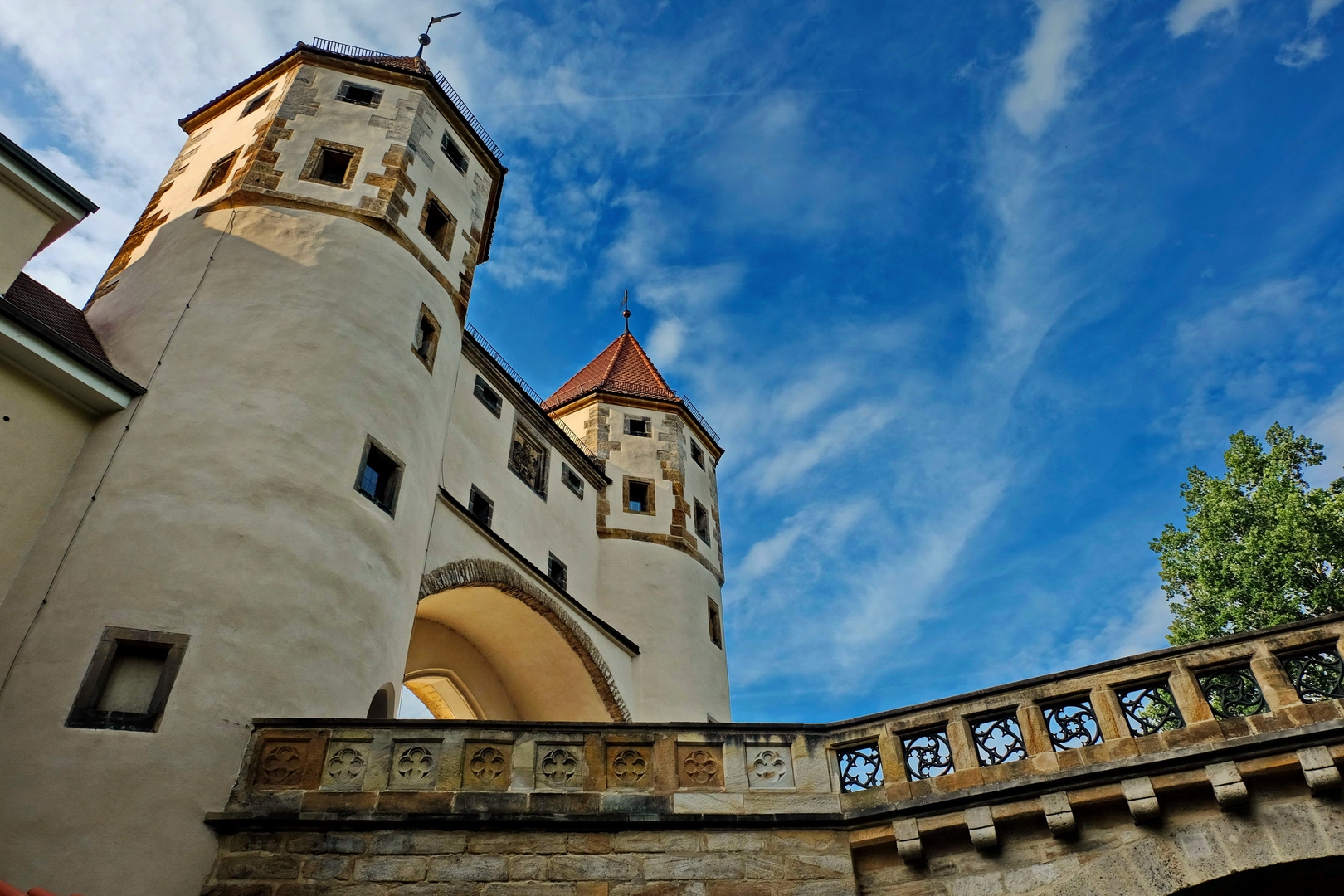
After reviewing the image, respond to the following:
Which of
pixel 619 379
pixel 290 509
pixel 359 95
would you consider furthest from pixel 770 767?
pixel 619 379

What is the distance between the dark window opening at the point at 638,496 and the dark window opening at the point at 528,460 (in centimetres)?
269

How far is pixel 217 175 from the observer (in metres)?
14.8

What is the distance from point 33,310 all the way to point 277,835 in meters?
7.06

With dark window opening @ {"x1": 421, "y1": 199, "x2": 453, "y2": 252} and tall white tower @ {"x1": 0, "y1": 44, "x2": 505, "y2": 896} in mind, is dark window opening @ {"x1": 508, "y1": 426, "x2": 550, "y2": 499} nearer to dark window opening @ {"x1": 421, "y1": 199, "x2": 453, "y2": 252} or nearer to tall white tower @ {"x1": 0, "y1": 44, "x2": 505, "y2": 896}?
tall white tower @ {"x1": 0, "y1": 44, "x2": 505, "y2": 896}

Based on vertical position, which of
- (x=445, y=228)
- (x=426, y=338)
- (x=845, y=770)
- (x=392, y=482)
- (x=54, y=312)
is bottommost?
(x=845, y=770)

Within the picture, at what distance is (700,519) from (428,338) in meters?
9.48

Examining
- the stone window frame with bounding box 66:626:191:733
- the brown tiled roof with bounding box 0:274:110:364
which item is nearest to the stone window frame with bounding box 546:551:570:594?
the brown tiled roof with bounding box 0:274:110:364

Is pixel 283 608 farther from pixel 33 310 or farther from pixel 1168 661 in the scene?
pixel 1168 661

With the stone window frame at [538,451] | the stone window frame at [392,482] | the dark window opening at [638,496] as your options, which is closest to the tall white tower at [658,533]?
the dark window opening at [638,496]

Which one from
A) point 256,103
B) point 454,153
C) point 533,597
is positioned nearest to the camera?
point 533,597

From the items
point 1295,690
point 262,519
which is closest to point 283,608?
point 262,519

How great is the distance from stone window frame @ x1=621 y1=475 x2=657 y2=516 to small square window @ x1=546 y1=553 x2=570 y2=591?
3.05 meters

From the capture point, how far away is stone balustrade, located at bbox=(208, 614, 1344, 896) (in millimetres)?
7117

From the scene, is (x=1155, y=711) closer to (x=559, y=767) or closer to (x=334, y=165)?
(x=559, y=767)
